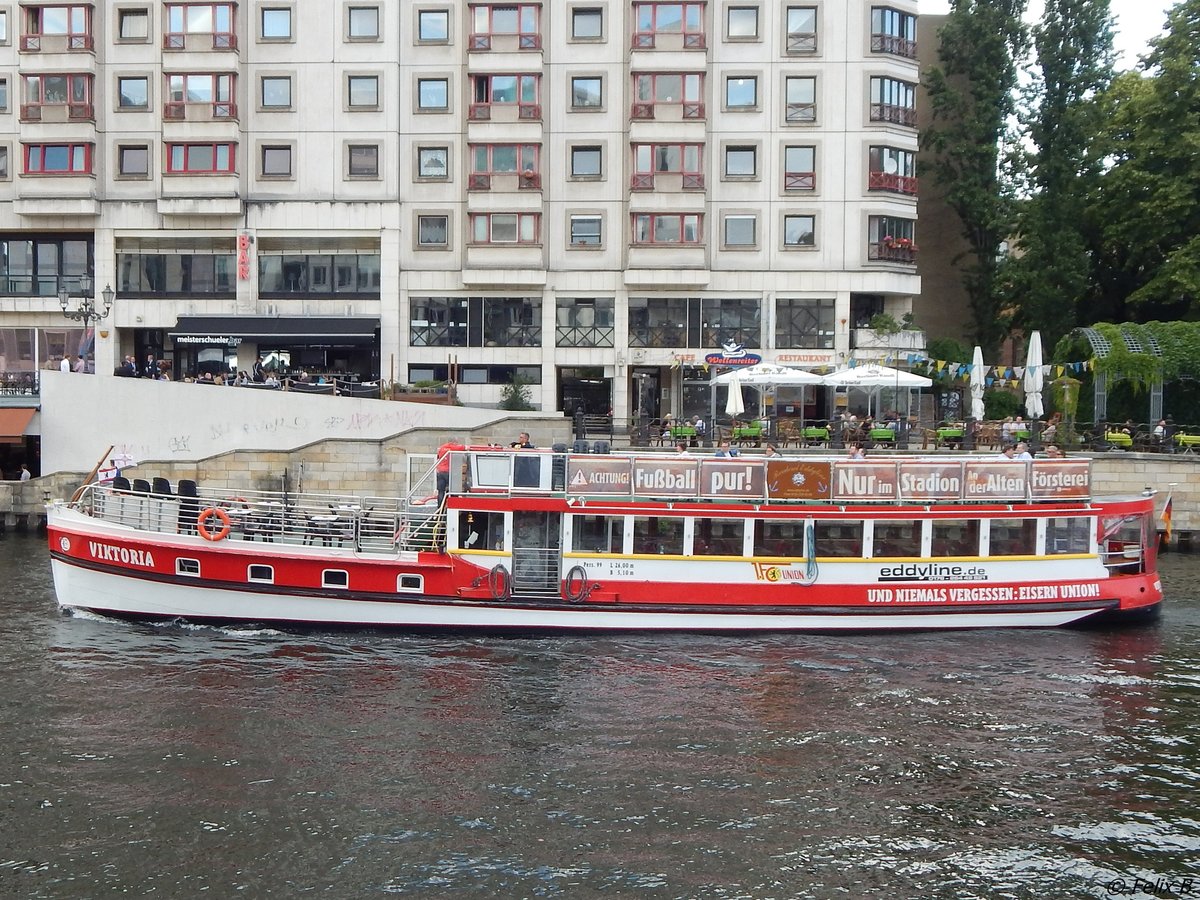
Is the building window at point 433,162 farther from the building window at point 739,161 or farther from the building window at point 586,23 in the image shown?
the building window at point 739,161

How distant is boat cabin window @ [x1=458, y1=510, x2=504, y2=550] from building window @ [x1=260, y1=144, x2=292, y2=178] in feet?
103

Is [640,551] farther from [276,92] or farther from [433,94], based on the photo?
[276,92]

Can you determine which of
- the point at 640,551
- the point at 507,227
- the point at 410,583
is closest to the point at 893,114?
the point at 507,227

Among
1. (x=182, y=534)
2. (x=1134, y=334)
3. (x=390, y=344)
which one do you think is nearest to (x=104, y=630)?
(x=182, y=534)

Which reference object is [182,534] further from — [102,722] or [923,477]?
[923,477]

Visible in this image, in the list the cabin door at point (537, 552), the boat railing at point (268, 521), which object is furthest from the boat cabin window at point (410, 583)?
the cabin door at point (537, 552)

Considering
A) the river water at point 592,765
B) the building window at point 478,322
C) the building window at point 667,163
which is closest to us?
the river water at point 592,765

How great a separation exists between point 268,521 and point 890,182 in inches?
1355

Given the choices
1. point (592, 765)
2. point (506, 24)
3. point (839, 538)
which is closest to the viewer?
point (592, 765)

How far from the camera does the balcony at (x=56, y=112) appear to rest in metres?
51.4

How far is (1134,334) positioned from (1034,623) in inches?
863

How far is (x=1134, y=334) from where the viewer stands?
145 ft

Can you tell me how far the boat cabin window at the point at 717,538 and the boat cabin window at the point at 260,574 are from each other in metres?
8.65

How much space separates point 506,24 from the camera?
51.4m
